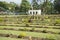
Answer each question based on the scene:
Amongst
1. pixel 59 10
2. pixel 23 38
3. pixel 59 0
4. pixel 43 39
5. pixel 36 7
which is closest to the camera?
pixel 43 39

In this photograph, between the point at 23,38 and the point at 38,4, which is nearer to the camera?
the point at 23,38

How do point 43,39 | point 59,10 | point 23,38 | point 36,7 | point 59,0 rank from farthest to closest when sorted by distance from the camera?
point 36,7 → point 59,0 → point 59,10 → point 23,38 → point 43,39

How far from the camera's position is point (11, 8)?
244ft

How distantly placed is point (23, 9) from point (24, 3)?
449 centimetres

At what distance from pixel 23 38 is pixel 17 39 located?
1.55 ft

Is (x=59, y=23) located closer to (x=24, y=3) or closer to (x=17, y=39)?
(x=17, y=39)

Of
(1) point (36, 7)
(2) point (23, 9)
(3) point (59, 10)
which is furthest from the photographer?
(1) point (36, 7)

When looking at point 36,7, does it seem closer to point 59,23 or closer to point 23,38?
point 59,23

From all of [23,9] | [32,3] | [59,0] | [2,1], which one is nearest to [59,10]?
[59,0]

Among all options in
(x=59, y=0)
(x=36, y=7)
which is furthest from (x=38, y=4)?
(x=59, y=0)

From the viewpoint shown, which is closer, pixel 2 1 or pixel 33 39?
pixel 33 39

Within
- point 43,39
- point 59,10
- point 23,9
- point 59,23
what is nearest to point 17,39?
point 43,39

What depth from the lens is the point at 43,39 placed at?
9305 millimetres

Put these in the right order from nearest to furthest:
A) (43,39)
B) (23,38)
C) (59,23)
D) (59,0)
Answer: (43,39), (23,38), (59,23), (59,0)
